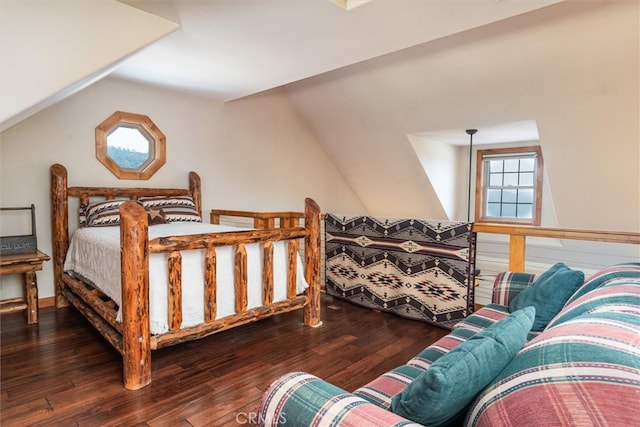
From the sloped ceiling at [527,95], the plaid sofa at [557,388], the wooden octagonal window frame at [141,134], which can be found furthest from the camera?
the wooden octagonal window frame at [141,134]

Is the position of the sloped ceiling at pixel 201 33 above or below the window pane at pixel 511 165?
above

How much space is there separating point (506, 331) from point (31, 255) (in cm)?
349

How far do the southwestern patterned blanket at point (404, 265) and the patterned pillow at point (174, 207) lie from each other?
146 centimetres

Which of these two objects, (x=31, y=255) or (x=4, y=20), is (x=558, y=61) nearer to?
(x=4, y=20)

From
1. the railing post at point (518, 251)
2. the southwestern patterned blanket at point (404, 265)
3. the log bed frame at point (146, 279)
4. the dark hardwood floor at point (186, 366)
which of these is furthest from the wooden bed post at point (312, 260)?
the railing post at point (518, 251)

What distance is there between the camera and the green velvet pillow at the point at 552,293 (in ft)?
5.73

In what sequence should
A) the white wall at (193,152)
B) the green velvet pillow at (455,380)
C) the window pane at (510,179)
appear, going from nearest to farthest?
the green velvet pillow at (455,380) < the white wall at (193,152) < the window pane at (510,179)

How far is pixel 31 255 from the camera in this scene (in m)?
2.99

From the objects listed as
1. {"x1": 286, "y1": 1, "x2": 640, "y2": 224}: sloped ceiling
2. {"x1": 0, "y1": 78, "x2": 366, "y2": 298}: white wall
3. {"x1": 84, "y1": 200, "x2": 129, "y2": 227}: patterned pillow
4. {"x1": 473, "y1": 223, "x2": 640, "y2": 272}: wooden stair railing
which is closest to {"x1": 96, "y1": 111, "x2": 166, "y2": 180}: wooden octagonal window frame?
{"x1": 0, "y1": 78, "x2": 366, "y2": 298}: white wall

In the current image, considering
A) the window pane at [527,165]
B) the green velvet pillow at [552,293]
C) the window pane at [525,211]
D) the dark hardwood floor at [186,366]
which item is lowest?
the dark hardwood floor at [186,366]

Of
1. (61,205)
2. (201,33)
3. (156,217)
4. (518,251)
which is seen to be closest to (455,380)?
(518,251)

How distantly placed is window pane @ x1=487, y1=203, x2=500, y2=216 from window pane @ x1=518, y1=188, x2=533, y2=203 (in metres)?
0.33

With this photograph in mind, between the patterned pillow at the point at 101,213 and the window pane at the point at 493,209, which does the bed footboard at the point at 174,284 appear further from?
the window pane at the point at 493,209

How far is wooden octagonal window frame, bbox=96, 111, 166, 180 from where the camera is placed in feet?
12.1
